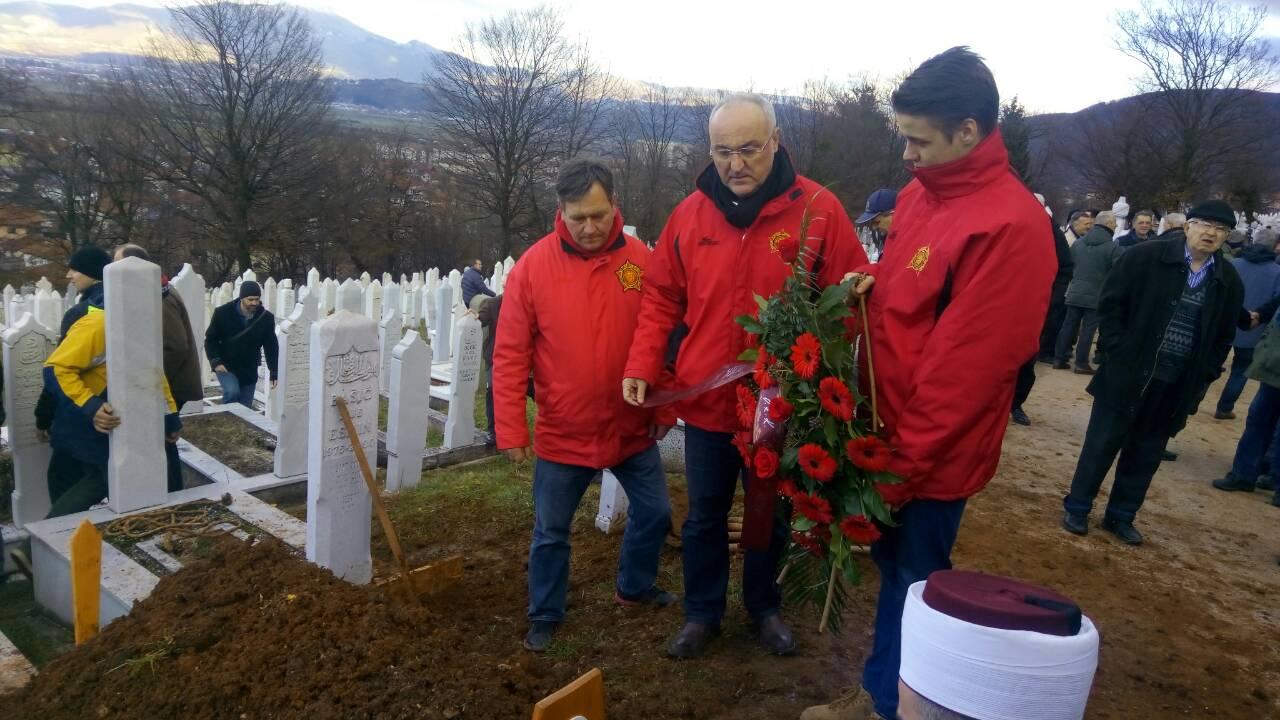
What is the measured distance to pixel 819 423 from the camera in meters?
2.46

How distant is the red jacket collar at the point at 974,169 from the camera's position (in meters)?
2.21

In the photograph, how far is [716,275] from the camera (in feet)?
9.52

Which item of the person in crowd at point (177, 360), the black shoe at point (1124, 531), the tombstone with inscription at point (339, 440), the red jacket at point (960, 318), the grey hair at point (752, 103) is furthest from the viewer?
the person in crowd at point (177, 360)

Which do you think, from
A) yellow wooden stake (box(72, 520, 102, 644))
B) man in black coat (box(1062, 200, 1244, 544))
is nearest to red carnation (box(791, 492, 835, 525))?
yellow wooden stake (box(72, 520, 102, 644))

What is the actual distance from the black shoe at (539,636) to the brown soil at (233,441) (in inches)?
138

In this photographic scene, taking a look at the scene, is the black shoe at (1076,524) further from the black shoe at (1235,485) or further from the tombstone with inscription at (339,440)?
the tombstone with inscription at (339,440)

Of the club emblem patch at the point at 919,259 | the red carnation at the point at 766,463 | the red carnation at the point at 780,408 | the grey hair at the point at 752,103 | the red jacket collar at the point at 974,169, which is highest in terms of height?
the grey hair at the point at 752,103

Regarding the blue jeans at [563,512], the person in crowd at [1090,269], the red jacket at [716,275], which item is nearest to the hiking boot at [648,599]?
the blue jeans at [563,512]

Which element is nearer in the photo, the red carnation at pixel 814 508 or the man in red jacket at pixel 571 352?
the red carnation at pixel 814 508

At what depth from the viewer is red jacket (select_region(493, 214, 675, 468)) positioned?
316cm

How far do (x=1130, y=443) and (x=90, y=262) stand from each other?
666 centimetres

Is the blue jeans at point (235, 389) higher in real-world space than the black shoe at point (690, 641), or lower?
lower

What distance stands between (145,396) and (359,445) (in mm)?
2000

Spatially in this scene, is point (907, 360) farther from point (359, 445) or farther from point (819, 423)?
point (359, 445)
